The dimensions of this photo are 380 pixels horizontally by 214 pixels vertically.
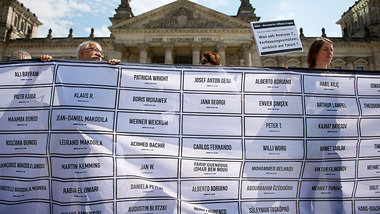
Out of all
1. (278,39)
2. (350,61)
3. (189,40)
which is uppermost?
(189,40)

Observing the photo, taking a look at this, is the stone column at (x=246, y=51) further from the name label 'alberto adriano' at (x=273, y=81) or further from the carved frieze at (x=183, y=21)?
the name label 'alberto adriano' at (x=273, y=81)

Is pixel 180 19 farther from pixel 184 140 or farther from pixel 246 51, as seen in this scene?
pixel 184 140

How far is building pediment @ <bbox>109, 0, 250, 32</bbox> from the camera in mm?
29953

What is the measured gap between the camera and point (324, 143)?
135 inches

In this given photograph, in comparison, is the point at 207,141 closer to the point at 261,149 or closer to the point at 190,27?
the point at 261,149

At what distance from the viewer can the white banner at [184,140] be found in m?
3.12

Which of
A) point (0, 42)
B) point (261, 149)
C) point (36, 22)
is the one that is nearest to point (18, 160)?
point (261, 149)

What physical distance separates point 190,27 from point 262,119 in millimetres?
28308

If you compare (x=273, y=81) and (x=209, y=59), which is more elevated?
(x=209, y=59)

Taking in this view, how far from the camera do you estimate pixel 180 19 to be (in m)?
30.5

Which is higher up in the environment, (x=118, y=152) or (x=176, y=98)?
(x=176, y=98)

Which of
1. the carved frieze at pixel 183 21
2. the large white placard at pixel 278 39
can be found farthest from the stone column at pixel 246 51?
the large white placard at pixel 278 39

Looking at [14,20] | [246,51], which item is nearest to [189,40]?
[246,51]

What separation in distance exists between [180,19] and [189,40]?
3.17m
